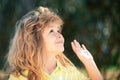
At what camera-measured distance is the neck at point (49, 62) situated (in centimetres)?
370

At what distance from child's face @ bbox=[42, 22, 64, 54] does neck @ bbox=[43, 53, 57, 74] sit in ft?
0.13

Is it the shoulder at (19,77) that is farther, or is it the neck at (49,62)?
the neck at (49,62)

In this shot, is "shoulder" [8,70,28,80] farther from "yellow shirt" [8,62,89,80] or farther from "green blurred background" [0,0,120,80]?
"green blurred background" [0,0,120,80]

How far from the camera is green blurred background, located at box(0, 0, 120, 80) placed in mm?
6945

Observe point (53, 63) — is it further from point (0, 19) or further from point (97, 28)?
point (0, 19)

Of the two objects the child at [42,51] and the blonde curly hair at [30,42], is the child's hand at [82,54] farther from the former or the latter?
the blonde curly hair at [30,42]

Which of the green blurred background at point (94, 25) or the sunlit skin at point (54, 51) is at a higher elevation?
the sunlit skin at point (54, 51)

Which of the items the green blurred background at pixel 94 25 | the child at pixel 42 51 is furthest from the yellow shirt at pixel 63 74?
the green blurred background at pixel 94 25

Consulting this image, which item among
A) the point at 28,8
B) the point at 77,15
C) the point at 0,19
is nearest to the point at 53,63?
the point at 28,8

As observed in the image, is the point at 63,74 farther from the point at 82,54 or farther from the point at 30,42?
the point at 30,42

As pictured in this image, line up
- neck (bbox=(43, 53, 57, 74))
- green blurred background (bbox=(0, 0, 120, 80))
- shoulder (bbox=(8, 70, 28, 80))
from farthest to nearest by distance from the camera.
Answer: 1. green blurred background (bbox=(0, 0, 120, 80))
2. neck (bbox=(43, 53, 57, 74))
3. shoulder (bbox=(8, 70, 28, 80))

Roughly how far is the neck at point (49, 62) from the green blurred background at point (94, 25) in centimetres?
309

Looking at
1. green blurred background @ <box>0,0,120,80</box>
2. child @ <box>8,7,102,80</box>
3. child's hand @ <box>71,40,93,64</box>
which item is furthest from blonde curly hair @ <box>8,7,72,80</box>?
green blurred background @ <box>0,0,120,80</box>

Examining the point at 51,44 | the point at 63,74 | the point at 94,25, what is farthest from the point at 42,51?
the point at 94,25
